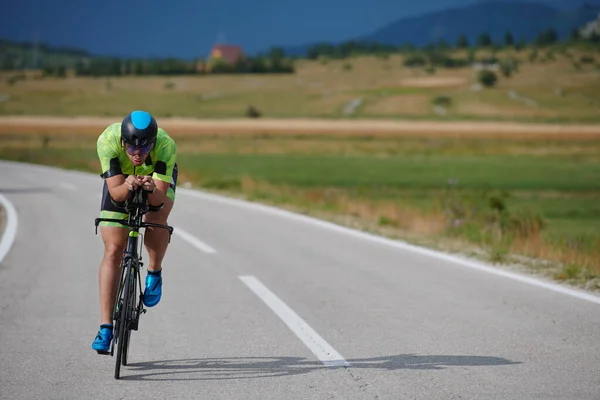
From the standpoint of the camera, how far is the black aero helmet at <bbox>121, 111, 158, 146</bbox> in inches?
255

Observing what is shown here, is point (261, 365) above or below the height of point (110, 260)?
below

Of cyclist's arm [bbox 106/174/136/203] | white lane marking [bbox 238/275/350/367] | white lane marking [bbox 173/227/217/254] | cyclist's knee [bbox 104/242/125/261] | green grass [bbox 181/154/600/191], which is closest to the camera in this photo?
cyclist's arm [bbox 106/174/136/203]

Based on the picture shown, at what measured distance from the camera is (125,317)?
6.86 meters

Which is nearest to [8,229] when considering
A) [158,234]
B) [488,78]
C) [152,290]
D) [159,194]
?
[152,290]

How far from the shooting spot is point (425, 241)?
16609mm

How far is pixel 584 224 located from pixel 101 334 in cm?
1936

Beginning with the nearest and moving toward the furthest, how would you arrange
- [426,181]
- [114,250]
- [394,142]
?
1. [114,250]
2. [426,181]
3. [394,142]

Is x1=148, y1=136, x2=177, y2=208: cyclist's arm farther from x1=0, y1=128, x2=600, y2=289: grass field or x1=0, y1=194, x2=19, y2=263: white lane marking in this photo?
x1=0, y1=194, x2=19, y2=263: white lane marking

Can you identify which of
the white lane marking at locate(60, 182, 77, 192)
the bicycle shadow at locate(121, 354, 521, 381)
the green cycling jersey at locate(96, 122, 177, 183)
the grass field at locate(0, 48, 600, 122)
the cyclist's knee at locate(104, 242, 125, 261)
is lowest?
the grass field at locate(0, 48, 600, 122)

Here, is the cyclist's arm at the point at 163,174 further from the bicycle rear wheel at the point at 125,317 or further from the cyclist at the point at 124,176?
the bicycle rear wheel at the point at 125,317

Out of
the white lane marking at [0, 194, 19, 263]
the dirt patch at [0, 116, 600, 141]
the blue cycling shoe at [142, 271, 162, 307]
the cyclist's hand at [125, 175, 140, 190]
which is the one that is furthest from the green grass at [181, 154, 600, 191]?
the cyclist's hand at [125, 175, 140, 190]

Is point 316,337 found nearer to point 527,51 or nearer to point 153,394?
point 153,394

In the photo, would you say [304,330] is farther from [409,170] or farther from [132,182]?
[409,170]

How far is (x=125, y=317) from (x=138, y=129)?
4.28 ft
